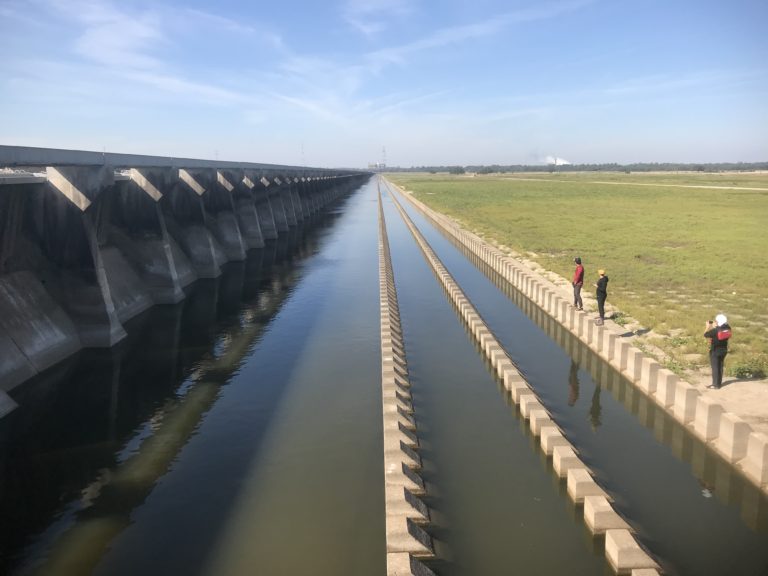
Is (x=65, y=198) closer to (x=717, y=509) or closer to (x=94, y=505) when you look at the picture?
(x=94, y=505)

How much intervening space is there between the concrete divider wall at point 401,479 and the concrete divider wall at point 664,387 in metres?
7.56

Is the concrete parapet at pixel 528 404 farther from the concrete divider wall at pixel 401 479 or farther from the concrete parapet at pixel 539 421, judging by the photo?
the concrete divider wall at pixel 401 479

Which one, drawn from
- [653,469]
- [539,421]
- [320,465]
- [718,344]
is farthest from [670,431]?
[320,465]

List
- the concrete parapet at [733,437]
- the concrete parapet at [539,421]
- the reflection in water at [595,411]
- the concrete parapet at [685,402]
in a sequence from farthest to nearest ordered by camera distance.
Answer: the reflection in water at [595,411] → the concrete parapet at [539,421] → the concrete parapet at [685,402] → the concrete parapet at [733,437]

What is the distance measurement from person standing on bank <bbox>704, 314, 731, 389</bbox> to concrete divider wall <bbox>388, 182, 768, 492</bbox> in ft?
3.78

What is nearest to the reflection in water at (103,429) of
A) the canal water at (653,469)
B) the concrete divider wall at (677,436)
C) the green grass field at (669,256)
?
the concrete divider wall at (677,436)

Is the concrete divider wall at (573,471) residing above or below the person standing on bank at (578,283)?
below

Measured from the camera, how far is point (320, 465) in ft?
48.0

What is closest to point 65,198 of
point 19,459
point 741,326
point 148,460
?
point 19,459

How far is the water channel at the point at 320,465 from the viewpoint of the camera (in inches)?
445

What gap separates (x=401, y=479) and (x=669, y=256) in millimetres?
34616

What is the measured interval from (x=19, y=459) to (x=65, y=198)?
42.3ft

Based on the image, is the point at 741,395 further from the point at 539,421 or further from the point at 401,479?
the point at 401,479

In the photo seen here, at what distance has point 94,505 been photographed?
1334 centimetres
